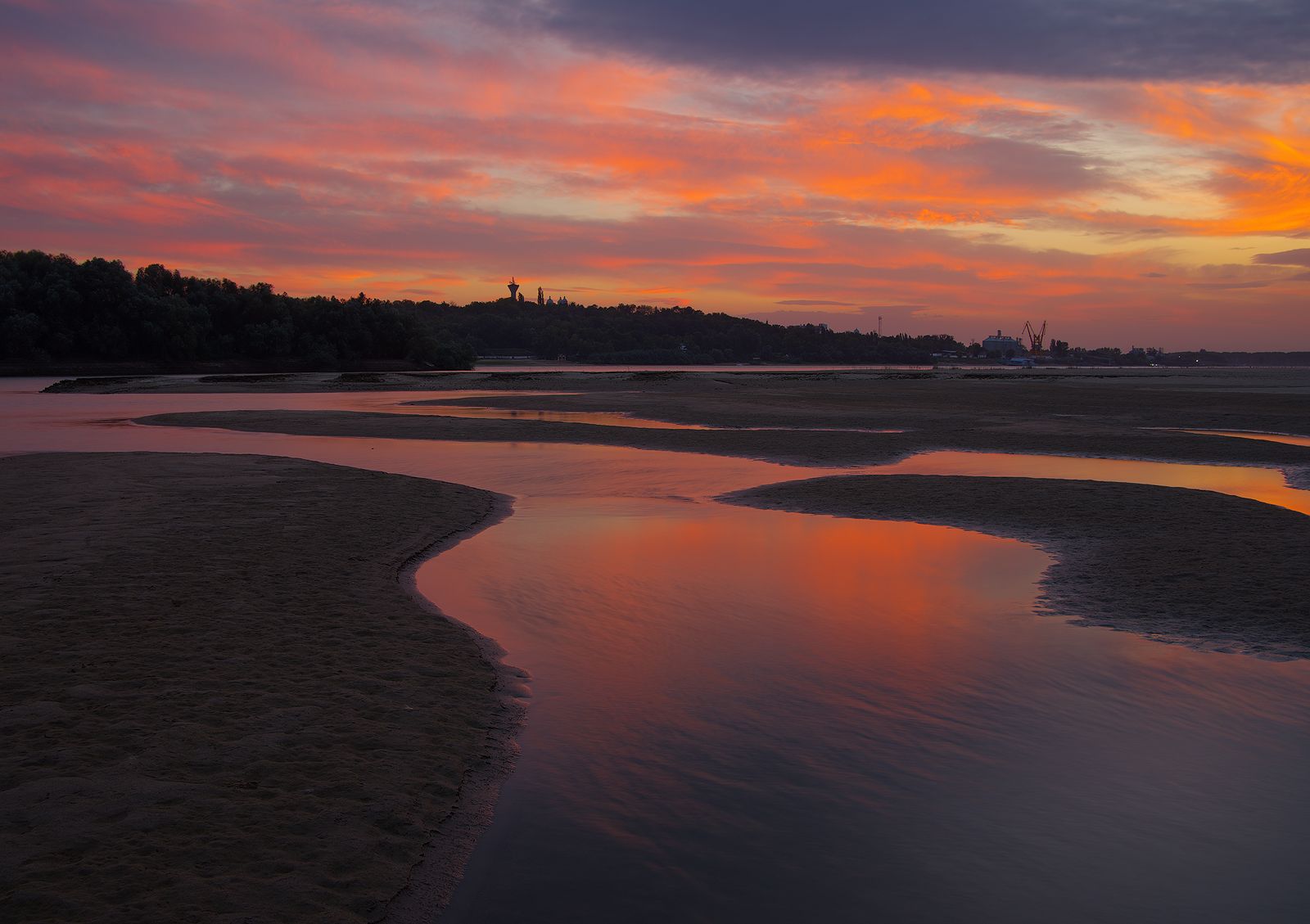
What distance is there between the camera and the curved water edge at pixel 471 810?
203 inches

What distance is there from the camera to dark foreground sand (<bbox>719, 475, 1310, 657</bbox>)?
10.9 meters

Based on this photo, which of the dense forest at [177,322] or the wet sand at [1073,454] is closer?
the wet sand at [1073,454]

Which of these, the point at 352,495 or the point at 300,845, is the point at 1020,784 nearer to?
the point at 300,845

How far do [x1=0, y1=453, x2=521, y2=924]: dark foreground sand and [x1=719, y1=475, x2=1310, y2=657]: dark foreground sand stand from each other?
7751 millimetres

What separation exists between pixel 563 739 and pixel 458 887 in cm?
216

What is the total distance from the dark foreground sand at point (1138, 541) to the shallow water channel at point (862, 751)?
648mm

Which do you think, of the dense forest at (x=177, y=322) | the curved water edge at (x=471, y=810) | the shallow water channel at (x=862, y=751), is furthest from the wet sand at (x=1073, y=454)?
the dense forest at (x=177, y=322)

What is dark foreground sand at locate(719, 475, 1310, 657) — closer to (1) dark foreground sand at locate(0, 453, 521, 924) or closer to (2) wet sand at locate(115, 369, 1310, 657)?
(2) wet sand at locate(115, 369, 1310, 657)

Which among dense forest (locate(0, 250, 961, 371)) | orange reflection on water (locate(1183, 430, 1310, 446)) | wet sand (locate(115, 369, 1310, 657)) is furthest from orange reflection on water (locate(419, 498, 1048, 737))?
dense forest (locate(0, 250, 961, 371))

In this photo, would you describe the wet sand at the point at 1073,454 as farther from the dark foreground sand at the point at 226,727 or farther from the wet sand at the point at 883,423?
the dark foreground sand at the point at 226,727

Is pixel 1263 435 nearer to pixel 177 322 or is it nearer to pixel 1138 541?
pixel 1138 541

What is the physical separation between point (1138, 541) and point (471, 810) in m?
12.4

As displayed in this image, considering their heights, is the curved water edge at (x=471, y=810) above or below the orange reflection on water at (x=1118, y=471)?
below

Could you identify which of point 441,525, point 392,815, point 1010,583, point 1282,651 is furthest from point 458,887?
point 441,525
